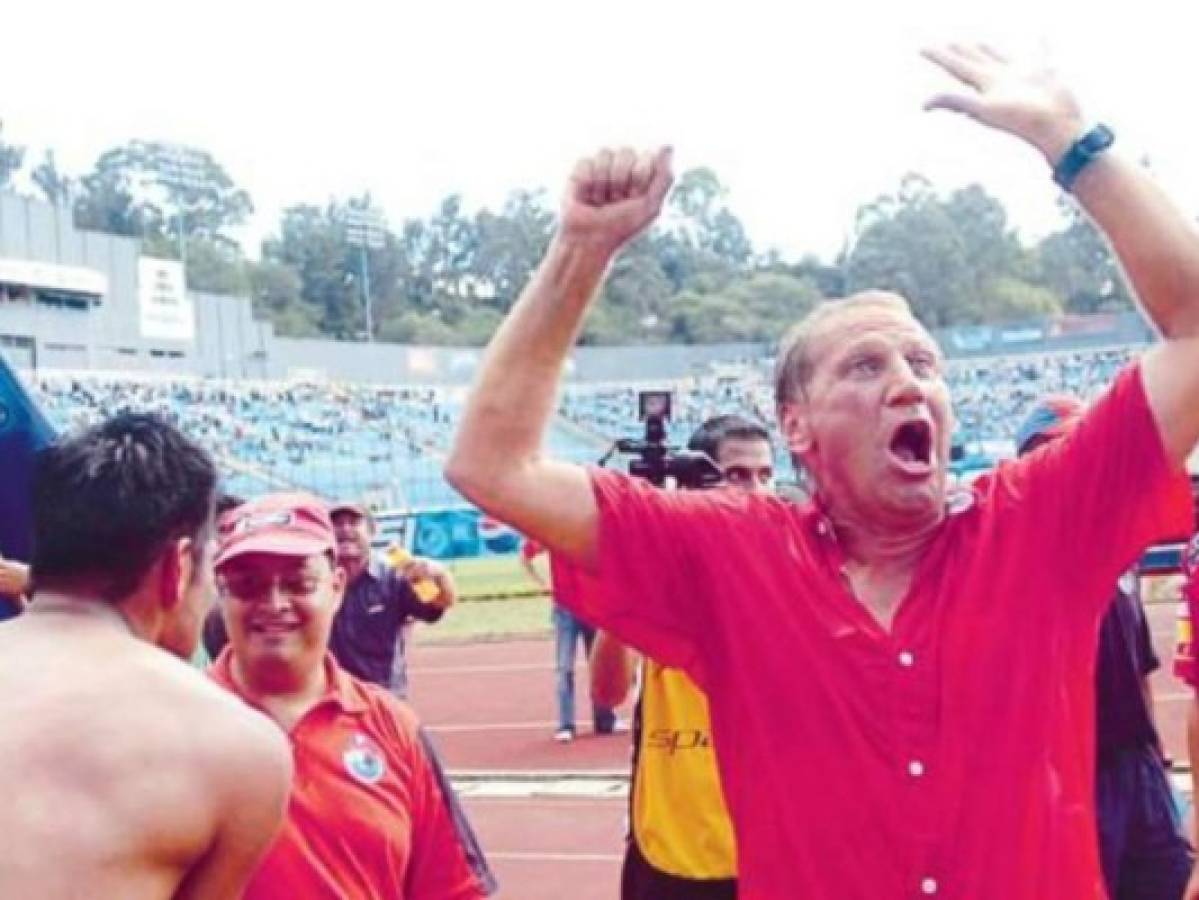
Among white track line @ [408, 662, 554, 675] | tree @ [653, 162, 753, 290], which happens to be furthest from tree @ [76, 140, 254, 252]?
white track line @ [408, 662, 554, 675]

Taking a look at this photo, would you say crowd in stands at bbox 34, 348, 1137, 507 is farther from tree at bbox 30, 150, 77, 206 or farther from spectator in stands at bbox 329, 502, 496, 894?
tree at bbox 30, 150, 77, 206

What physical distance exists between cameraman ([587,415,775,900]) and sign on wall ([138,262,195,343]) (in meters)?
57.0

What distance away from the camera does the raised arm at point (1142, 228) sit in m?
2.54

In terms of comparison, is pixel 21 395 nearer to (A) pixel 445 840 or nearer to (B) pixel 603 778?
(A) pixel 445 840

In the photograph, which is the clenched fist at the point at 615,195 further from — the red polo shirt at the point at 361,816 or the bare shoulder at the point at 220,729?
the red polo shirt at the point at 361,816

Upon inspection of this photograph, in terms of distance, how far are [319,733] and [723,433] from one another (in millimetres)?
2063

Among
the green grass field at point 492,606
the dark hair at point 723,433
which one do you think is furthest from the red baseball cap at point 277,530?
the green grass field at point 492,606

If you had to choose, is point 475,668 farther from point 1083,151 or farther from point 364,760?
point 1083,151

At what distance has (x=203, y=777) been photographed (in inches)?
97.7

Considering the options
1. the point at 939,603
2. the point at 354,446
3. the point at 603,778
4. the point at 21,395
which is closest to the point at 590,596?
the point at 939,603

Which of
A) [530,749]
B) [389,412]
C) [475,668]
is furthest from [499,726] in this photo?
[389,412]

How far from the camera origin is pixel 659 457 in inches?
150

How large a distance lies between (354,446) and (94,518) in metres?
47.7

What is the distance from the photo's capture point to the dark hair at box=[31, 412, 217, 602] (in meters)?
2.58
